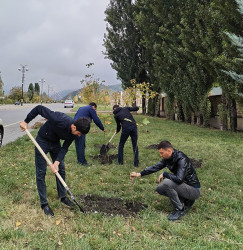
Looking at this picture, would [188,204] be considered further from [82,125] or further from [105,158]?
[105,158]

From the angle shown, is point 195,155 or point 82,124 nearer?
point 82,124

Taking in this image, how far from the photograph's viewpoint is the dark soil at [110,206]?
4.07 meters

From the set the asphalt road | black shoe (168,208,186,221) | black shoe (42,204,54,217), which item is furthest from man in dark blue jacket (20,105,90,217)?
the asphalt road

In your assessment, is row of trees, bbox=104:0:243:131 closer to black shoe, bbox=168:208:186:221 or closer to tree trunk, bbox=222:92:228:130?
tree trunk, bbox=222:92:228:130

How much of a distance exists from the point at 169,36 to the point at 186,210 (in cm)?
1558

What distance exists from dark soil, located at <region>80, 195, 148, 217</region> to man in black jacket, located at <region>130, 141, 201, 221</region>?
0.59m

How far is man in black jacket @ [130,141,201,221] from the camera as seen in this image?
3857 millimetres

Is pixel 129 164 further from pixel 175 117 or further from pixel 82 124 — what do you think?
pixel 175 117

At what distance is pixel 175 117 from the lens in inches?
909

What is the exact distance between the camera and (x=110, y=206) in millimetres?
4289

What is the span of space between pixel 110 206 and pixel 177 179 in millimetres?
1270

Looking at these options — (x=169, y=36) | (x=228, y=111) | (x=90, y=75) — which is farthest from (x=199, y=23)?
(x=90, y=75)

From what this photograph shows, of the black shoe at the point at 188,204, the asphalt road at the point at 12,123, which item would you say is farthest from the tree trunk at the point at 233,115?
the asphalt road at the point at 12,123

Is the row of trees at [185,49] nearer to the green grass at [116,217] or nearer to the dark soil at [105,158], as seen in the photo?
the green grass at [116,217]
